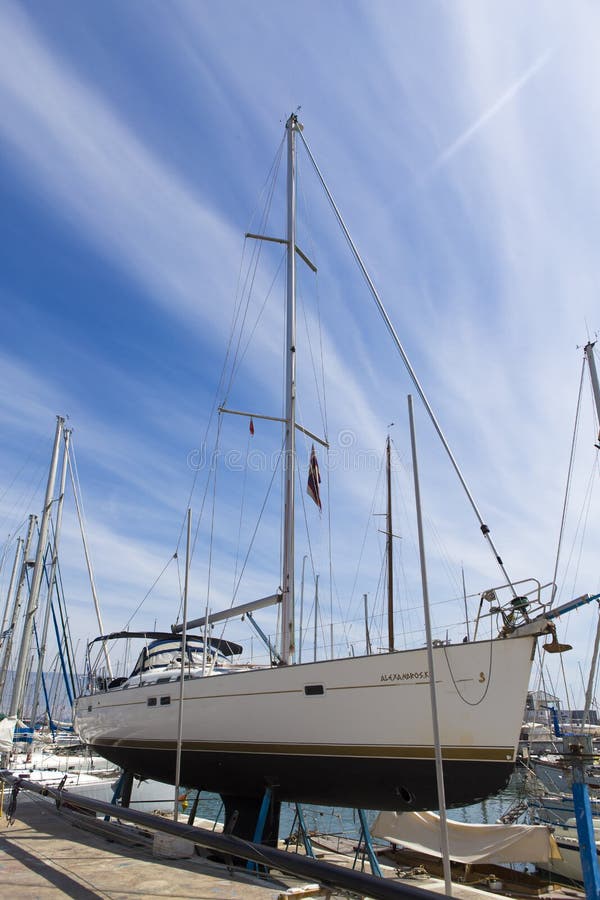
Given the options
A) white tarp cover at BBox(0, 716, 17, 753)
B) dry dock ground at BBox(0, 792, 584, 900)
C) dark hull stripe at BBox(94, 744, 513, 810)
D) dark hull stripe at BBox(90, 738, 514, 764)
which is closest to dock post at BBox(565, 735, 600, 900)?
dark hull stripe at BBox(94, 744, 513, 810)

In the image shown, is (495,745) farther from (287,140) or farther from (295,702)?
(287,140)

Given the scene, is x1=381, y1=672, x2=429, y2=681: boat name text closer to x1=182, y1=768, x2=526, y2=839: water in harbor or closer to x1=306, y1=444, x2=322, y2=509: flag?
x1=306, y1=444, x2=322, y2=509: flag

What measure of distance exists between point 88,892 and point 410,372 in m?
7.07

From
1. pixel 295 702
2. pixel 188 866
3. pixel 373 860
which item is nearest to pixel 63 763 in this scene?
pixel 373 860

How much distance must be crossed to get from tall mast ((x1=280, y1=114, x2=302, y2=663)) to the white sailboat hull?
4.81 feet

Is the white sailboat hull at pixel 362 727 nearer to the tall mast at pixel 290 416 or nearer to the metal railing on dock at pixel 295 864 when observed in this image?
the tall mast at pixel 290 416

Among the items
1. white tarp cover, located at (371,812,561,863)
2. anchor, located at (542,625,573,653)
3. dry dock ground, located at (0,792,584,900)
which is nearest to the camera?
dry dock ground, located at (0,792,584,900)

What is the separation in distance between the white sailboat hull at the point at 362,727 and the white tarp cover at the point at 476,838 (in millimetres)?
5501

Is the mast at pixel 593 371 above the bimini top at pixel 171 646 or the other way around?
above

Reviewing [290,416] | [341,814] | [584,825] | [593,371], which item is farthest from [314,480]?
[341,814]

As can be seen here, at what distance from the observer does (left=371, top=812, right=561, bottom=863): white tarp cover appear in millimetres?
11586

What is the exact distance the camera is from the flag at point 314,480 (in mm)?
12211

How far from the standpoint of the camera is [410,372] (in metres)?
8.33

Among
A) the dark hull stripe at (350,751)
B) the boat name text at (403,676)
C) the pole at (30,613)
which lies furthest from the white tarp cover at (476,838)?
the pole at (30,613)
